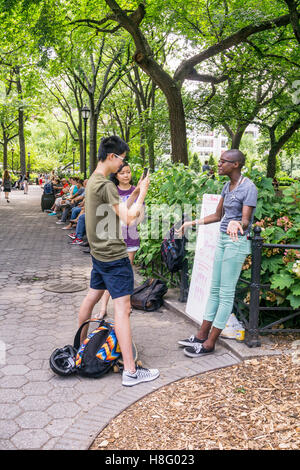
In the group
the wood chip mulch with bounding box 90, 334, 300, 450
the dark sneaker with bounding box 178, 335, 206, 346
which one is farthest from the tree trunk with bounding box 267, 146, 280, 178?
the wood chip mulch with bounding box 90, 334, 300, 450

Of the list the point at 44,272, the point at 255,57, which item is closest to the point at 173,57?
the point at 255,57

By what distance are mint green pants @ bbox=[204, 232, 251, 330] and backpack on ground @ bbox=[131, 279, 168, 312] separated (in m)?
1.70

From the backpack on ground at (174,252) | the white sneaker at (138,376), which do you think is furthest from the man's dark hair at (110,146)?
the backpack on ground at (174,252)

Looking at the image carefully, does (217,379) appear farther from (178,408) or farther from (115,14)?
(115,14)

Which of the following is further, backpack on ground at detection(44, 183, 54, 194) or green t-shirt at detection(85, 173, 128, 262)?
backpack on ground at detection(44, 183, 54, 194)

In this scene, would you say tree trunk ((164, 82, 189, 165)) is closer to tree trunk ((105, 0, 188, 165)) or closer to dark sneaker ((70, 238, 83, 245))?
tree trunk ((105, 0, 188, 165))

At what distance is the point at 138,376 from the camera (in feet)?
12.3

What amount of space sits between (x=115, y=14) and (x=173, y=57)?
38.9 feet

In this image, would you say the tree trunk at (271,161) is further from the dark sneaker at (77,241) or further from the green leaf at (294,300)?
the green leaf at (294,300)

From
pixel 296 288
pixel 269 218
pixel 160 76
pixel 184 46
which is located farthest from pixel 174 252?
pixel 184 46

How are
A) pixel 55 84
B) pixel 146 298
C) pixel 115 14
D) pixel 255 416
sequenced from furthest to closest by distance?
pixel 55 84, pixel 115 14, pixel 146 298, pixel 255 416

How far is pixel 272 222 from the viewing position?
4.91 m

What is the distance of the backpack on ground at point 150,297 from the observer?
19.0 ft

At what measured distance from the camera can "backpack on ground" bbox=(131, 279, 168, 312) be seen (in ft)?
19.0
